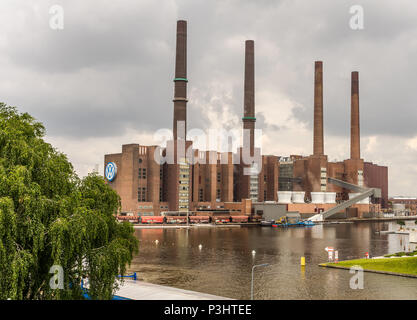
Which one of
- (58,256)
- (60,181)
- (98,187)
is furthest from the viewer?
(98,187)

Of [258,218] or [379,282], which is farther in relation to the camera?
[258,218]

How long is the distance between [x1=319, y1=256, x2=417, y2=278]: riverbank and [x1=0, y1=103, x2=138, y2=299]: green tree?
3277 centimetres

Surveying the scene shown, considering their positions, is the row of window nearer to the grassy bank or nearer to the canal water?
the canal water

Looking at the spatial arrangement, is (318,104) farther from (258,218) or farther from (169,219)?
(169,219)

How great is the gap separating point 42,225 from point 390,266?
3971 centimetres

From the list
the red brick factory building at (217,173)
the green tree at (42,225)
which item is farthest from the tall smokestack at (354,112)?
the green tree at (42,225)

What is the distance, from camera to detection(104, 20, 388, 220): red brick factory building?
14488 centimetres

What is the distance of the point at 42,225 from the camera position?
1997 cm

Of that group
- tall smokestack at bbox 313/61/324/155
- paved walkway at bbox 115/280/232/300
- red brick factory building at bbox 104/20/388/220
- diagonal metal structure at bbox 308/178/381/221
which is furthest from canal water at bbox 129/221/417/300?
tall smokestack at bbox 313/61/324/155

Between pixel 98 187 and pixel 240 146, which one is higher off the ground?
pixel 240 146

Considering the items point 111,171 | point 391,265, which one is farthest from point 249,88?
point 391,265

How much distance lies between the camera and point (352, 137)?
184 metres
